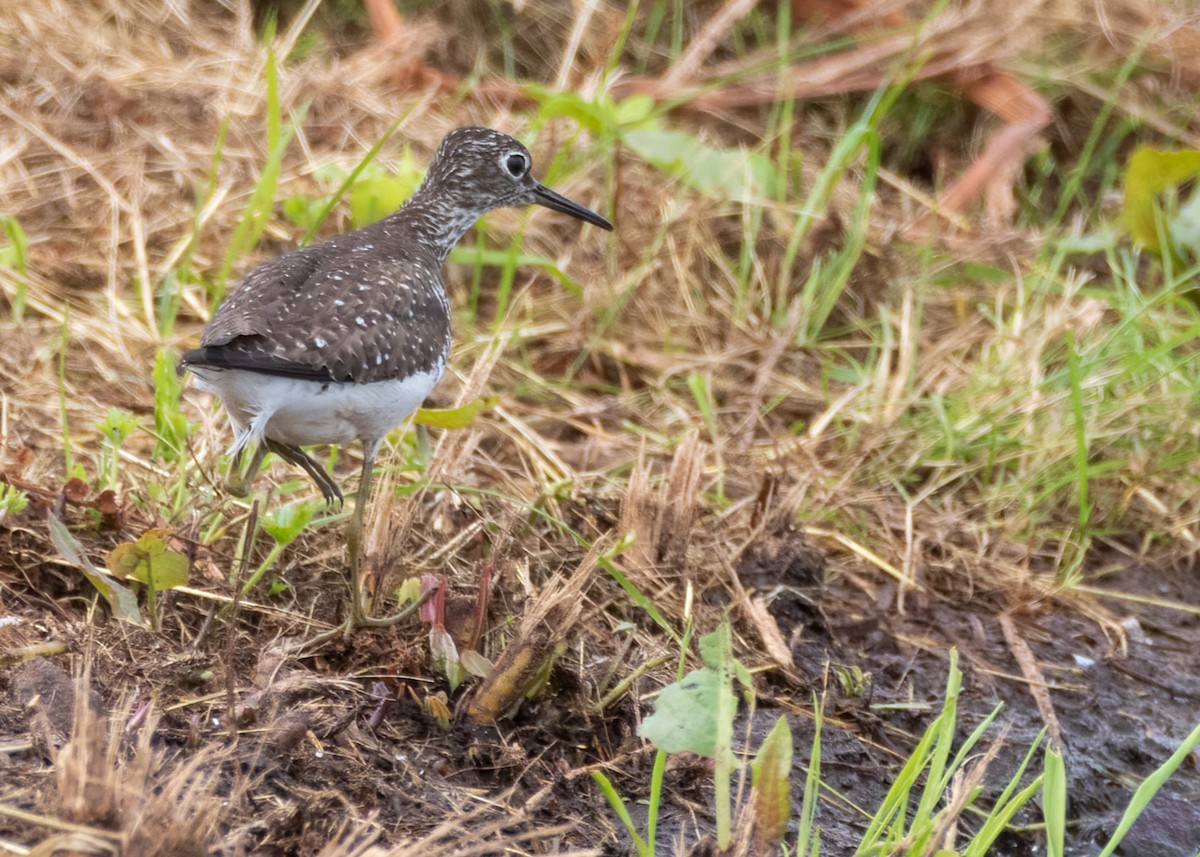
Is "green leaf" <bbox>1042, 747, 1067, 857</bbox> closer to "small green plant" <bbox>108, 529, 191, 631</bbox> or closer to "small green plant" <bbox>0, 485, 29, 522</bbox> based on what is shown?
"small green plant" <bbox>108, 529, 191, 631</bbox>

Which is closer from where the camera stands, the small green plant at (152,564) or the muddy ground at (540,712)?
the muddy ground at (540,712)

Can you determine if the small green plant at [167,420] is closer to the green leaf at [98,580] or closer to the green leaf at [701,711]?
the green leaf at [98,580]

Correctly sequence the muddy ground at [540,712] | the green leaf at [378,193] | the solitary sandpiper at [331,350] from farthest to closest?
1. the green leaf at [378,193]
2. the solitary sandpiper at [331,350]
3. the muddy ground at [540,712]

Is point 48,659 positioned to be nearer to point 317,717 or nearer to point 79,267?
point 317,717

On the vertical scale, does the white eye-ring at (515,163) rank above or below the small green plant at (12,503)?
above

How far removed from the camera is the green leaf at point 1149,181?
5207mm

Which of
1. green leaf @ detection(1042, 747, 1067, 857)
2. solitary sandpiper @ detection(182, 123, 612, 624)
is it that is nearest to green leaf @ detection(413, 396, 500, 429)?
solitary sandpiper @ detection(182, 123, 612, 624)

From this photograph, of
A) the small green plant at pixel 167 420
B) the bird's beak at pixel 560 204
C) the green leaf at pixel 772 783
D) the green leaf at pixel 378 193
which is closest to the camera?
the green leaf at pixel 772 783

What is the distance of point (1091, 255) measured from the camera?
5.84 meters

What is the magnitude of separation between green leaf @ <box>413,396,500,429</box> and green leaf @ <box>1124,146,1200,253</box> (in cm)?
301

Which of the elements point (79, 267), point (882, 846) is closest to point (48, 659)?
point (882, 846)

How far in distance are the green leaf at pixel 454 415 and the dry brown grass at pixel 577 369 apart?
191mm

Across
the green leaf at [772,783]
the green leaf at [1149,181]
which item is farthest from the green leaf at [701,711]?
the green leaf at [1149,181]

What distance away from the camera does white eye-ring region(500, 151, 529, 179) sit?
448cm
